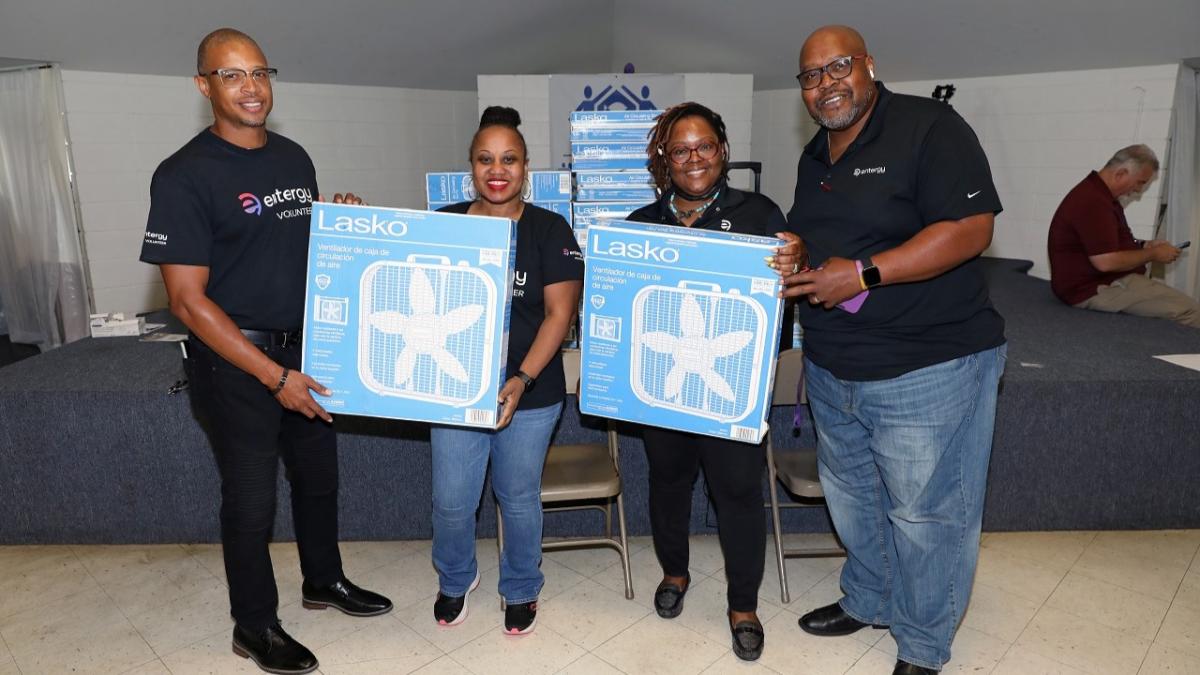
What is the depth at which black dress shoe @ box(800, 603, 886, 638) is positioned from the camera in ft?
7.12

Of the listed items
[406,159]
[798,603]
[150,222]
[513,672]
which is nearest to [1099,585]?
[798,603]

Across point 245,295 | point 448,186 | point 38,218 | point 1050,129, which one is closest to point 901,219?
point 245,295

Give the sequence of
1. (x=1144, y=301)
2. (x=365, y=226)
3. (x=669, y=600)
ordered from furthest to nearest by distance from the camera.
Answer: (x=1144, y=301), (x=669, y=600), (x=365, y=226)

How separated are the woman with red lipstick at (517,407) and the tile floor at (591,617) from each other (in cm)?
17

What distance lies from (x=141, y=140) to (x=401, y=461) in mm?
3827

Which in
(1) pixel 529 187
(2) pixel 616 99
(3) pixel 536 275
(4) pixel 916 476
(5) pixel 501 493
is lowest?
(5) pixel 501 493

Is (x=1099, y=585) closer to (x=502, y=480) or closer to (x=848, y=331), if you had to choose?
(x=848, y=331)

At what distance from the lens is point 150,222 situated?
1679 millimetres

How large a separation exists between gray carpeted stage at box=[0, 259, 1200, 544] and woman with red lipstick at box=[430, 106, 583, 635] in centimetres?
51

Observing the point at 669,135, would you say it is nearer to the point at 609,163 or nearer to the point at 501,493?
the point at 501,493

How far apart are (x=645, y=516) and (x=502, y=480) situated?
2.73 ft

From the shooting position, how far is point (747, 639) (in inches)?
81.0

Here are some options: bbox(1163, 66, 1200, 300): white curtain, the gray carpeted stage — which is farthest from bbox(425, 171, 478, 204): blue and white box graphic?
bbox(1163, 66, 1200, 300): white curtain

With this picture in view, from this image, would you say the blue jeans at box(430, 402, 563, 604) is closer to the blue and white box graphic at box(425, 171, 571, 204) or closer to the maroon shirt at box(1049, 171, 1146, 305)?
the blue and white box graphic at box(425, 171, 571, 204)
